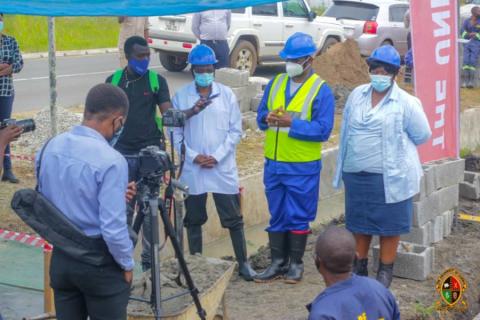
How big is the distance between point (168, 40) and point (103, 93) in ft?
45.6

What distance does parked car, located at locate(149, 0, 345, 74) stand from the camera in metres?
18.1

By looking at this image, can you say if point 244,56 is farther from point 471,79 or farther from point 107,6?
point 107,6

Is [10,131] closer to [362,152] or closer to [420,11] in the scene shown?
[362,152]

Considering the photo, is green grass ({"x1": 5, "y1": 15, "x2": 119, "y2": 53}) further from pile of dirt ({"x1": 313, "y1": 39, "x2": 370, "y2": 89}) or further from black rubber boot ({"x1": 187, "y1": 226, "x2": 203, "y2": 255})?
black rubber boot ({"x1": 187, "y1": 226, "x2": 203, "y2": 255})

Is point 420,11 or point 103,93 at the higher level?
point 420,11

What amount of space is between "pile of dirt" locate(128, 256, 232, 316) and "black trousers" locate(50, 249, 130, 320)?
79cm

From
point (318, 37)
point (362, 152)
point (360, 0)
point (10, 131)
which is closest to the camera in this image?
point (10, 131)

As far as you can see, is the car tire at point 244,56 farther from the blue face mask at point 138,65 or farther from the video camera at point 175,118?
the video camera at point 175,118

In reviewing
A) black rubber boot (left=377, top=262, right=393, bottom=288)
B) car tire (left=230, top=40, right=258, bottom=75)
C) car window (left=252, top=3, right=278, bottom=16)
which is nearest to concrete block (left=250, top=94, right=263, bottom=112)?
black rubber boot (left=377, top=262, right=393, bottom=288)

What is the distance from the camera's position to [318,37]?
20.2m

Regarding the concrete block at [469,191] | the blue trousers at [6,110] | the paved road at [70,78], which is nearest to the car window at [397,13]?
the paved road at [70,78]

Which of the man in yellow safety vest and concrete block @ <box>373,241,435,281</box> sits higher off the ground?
the man in yellow safety vest

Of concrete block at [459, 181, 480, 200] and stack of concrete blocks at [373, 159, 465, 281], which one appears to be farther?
concrete block at [459, 181, 480, 200]

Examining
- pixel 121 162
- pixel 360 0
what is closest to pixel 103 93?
pixel 121 162
